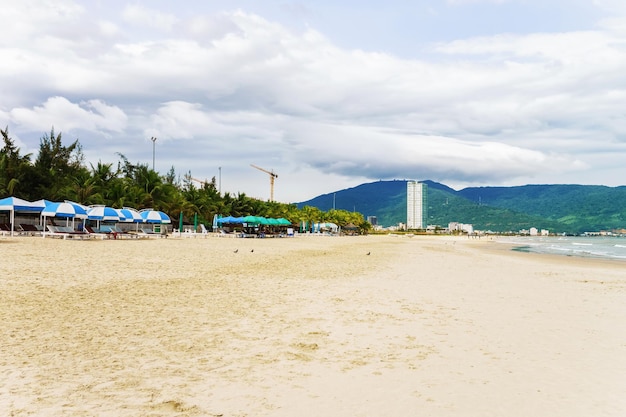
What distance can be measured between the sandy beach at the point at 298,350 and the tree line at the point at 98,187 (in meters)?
32.2

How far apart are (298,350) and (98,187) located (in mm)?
41126

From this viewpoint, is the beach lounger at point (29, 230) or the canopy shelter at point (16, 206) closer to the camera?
the canopy shelter at point (16, 206)

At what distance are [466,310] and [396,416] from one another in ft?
17.9

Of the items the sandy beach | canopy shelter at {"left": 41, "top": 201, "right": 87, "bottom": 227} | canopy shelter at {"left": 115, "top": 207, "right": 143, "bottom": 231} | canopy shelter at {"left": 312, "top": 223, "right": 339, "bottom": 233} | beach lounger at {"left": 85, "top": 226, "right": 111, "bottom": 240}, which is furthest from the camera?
canopy shelter at {"left": 312, "top": 223, "right": 339, "bottom": 233}

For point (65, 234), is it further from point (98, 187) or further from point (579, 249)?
point (579, 249)

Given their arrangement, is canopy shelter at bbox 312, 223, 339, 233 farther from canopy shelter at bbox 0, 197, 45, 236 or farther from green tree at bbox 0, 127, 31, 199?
canopy shelter at bbox 0, 197, 45, 236

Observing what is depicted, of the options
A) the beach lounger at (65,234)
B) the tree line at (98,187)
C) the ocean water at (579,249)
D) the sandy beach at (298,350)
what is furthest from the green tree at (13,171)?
the ocean water at (579,249)

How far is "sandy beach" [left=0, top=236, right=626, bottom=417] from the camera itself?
404 cm

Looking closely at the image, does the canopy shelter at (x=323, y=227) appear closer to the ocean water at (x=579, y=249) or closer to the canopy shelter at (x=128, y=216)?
the ocean water at (x=579, y=249)

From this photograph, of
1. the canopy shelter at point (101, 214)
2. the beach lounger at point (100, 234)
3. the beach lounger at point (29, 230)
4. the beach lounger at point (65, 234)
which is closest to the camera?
the beach lounger at point (65, 234)

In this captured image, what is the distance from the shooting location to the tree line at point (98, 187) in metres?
38.9

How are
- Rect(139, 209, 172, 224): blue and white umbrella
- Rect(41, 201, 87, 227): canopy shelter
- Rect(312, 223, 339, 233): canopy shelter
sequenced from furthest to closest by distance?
Rect(312, 223, 339, 233): canopy shelter → Rect(139, 209, 172, 224): blue and white umbrella → Rect(41, 201, 87, 227): canopy shelter

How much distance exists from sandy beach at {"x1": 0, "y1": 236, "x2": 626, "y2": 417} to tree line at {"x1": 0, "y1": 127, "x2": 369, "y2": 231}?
106ft

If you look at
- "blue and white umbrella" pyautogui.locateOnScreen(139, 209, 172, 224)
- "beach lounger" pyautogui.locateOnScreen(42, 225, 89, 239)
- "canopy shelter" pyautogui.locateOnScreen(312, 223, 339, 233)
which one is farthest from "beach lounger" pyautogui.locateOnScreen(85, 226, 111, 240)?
"canopy shelter" pyautogui.locateOnScreen(312, 223, 339, 233)
